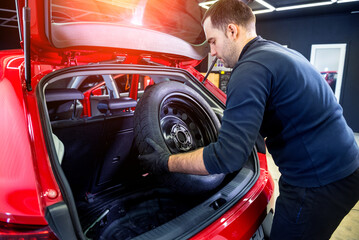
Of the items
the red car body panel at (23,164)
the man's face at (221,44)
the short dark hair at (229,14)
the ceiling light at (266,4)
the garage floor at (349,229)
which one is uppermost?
the ceiling light at (266,4)

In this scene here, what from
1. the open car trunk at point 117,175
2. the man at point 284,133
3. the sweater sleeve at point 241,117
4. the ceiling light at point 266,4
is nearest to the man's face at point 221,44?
the man at point 284,133

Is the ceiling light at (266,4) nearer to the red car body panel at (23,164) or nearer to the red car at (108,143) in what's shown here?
the red car at (108,143)

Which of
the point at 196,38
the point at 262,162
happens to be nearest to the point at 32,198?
the point at 262,162

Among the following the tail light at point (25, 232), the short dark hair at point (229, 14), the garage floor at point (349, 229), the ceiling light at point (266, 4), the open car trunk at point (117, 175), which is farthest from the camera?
the ceiling light at point (266, 4)

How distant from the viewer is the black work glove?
1.14 meters

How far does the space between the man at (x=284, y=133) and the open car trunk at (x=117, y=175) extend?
266 mm

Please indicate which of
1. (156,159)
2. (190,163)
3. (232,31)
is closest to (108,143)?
(156,159)

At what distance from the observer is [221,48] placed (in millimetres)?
1201

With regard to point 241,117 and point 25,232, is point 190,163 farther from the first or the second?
point 25,232

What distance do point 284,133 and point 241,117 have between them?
0.29 metres

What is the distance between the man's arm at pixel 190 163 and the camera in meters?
1.03

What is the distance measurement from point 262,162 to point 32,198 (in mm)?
1410

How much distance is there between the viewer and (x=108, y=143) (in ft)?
5.32

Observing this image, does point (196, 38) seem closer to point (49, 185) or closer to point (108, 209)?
point (108, 209)
